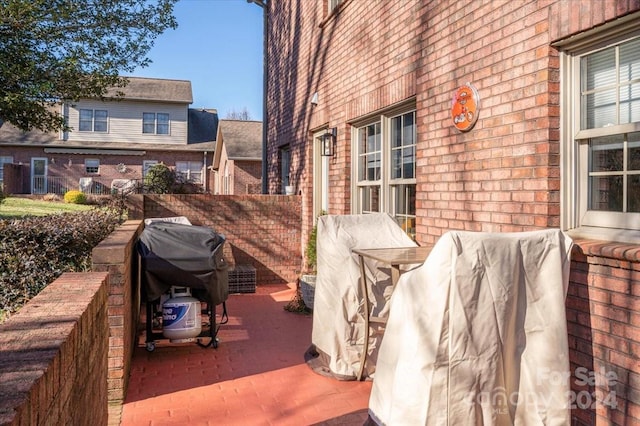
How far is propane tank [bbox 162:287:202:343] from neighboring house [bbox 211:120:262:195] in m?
17.2

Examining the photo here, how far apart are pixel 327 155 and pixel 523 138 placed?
4179 millimetres

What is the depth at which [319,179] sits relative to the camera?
28.1 ft

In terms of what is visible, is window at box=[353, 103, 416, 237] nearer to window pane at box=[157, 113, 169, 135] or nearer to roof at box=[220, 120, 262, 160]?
roof at box=[220, 120, 262, 160]

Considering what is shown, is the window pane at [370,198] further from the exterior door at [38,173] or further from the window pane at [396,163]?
the exterior door at [38,173]

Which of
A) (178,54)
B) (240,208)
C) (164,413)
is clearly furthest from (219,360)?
(178,54)

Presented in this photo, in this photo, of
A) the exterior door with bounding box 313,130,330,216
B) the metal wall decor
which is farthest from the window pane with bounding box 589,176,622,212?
the exterior door with bounding box 313,130,330,216

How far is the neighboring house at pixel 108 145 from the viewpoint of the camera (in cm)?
2802

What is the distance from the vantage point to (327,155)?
24.6ft

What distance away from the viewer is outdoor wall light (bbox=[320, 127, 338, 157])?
735cm

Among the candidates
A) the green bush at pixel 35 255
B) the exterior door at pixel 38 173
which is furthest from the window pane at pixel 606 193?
the exterior door at pixel 38 173

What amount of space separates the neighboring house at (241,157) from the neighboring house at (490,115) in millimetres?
15981

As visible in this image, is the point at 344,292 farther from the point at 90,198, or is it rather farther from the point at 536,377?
the point at 90,198

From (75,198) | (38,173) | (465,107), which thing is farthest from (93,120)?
(465,107)

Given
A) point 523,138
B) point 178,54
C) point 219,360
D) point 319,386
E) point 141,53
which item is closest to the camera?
point 523,138
